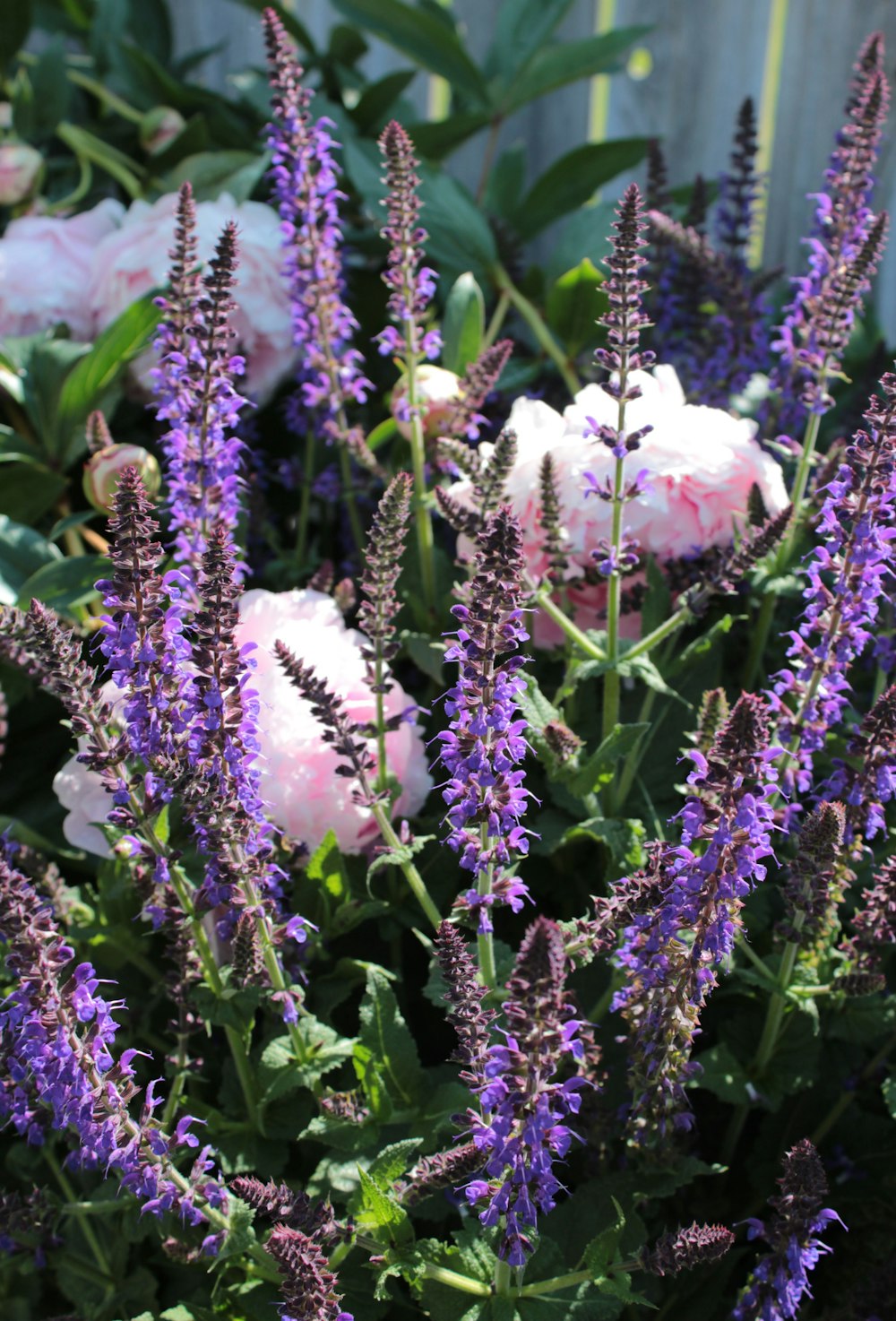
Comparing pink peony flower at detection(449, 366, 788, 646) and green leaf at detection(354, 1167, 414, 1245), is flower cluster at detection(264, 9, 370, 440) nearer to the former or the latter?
pink peony flower at detection(449, 366, 788, 646)

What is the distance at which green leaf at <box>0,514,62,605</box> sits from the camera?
1193mm

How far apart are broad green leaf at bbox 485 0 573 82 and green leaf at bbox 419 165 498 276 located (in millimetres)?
395

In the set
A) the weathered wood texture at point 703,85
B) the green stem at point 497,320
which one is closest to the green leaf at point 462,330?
the green stem at point 497,320

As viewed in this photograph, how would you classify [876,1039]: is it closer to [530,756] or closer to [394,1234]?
[530,756]

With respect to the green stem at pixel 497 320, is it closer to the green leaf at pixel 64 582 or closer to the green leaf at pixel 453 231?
the green leaf at pixel 453 231

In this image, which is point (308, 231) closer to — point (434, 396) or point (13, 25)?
point (434, 396)

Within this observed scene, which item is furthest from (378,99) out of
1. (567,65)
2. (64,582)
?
(64,582)

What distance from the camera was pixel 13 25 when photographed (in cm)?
171

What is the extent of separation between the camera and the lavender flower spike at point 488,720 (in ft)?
2.11

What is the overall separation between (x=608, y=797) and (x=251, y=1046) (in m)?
0.34

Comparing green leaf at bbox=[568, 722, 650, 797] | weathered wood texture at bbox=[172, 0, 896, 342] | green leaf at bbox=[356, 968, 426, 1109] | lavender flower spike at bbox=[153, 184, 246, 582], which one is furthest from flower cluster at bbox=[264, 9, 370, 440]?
weathered wood texture at bbox=[172, 0, 896, 342]

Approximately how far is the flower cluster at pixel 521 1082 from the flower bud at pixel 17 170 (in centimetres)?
126

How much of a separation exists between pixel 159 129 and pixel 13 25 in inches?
11.4

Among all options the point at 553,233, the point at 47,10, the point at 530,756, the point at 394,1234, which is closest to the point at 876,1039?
the point at 530,756
